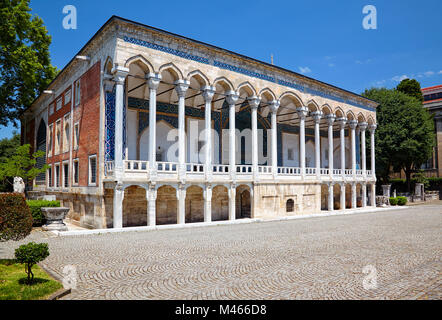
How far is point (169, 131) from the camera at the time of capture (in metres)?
22.8

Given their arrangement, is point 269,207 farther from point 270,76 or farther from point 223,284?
point 223,284

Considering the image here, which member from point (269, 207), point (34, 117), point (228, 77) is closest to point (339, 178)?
point (269, 207)

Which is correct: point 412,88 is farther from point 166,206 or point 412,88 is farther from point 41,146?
point 41,146

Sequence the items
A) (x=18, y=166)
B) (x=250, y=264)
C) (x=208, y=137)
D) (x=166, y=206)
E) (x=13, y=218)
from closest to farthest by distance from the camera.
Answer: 1. (x=13, y=218)
2. (x=250, y=264)
3. (x=208, y=137)
4. (x=166, y=206)
5. (x=18, y=166)

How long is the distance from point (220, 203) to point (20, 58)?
22103 mm

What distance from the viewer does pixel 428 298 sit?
5656mm

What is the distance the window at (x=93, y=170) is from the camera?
701 inches

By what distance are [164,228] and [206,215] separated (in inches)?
117

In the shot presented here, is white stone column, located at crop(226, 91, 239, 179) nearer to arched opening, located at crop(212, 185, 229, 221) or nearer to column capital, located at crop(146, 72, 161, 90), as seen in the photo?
arched opening, located at crop(212, 185, 229, 221)

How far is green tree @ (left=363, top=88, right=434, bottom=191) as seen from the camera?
3469 centimetres

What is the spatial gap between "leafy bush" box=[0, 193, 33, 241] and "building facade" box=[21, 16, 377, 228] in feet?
25.3

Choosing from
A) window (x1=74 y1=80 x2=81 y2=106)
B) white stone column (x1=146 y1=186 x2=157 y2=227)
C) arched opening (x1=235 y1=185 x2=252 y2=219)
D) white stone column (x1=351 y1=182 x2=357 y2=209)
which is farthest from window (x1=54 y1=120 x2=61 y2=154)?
white stone column (x1=351 y1=182 x2=357 y2=209)

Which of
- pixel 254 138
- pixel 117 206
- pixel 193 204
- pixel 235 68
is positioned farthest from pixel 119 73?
pixel 254 138
